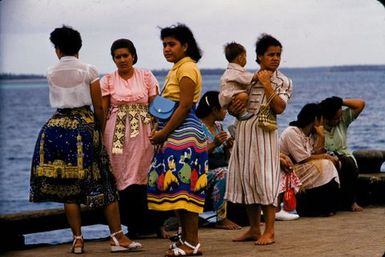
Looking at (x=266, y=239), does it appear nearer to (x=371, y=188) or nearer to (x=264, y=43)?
(x=264, y=43)

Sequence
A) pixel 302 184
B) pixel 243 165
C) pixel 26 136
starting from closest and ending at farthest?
pixel 243 165 → pixel 302 184 → pixel 26 136

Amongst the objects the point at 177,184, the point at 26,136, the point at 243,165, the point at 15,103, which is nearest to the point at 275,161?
the point at 243,165

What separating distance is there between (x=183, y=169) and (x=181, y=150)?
0.14 meters

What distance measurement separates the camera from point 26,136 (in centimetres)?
6725

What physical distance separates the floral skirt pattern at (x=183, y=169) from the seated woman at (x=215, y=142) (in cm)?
175

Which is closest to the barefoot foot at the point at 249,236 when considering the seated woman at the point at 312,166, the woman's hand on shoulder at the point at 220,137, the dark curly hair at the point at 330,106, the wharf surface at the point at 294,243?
the wharf surface at the point at 294,243

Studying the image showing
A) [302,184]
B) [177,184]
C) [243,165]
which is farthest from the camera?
[302,184]

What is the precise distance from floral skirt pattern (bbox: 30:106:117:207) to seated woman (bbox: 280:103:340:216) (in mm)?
2864

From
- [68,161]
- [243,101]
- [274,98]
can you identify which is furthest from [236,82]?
[68,161]

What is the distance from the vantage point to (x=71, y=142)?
985 centimetres

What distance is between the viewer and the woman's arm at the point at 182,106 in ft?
31.3

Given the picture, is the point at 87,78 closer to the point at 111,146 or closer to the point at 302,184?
the point at 111,146

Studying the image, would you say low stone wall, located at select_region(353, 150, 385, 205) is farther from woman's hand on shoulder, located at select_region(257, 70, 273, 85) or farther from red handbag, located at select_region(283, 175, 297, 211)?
woman's hand on shoulder, located at select_region(257, 70, 273, 85)

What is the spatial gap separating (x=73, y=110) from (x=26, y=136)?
5780cm
